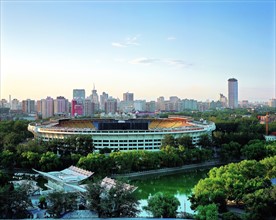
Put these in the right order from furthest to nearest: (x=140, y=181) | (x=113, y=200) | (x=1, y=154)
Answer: (x=1, y=154) < (x=140, y=181) < (x=113, y=200)

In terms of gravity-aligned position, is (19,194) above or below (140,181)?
above

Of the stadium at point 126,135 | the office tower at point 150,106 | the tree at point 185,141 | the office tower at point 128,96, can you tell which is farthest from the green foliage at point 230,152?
the office tower at point 128,96

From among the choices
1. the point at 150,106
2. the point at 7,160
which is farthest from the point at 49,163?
the point at 150,106

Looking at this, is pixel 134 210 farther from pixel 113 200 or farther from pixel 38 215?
pixel 38 215

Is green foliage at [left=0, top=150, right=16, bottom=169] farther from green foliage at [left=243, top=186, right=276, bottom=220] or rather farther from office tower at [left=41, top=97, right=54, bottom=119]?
office tower at [left=41, top=97, right=54, bottom=119]

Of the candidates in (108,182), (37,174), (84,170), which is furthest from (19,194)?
(37,174)

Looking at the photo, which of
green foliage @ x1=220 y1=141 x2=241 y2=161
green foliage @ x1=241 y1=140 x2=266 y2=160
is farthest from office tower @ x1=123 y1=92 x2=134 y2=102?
green foliage @ x1=241 y1=140 x2=266 y2=160
